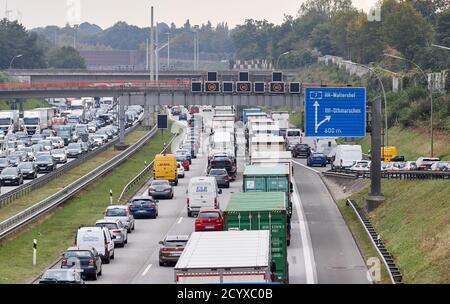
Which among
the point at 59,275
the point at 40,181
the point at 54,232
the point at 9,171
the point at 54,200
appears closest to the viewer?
the point at 59,275

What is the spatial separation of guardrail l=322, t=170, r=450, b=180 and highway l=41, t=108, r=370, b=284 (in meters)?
2.46

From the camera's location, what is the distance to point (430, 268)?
3347cm

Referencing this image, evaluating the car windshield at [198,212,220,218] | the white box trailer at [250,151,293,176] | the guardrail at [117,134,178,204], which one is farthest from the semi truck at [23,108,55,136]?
the car windshield at [198,212,220,218]

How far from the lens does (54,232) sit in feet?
169

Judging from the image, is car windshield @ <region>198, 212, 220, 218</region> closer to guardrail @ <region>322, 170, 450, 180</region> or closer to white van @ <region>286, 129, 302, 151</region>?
guardrail @ <region>322, 170, 450, 180</region>

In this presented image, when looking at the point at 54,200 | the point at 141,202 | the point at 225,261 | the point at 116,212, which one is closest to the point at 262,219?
the point at 225,261

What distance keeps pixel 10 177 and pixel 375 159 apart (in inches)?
1096

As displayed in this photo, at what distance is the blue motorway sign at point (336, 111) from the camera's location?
188 feet

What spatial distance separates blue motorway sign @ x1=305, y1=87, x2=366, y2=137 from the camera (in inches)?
2255

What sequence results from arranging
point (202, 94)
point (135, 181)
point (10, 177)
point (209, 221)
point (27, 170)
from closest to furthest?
1. point (209, 221)
2. point (10, 177)
3. point (135, 181)
4. point (27, 170)
5. point (202, 94)

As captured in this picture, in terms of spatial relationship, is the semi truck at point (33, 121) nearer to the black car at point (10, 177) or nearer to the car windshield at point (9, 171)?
the car windshield at point (9, 171)

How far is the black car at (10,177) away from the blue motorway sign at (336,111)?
2592cm

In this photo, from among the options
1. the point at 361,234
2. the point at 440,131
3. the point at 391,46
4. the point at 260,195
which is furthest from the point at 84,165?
the point at 391,46

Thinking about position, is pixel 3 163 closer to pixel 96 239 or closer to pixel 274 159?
pixel 274 159
